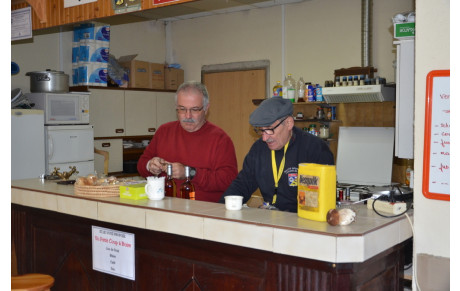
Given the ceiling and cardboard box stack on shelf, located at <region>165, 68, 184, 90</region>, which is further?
cardboard box stack on shelf, located at <region>165, 68, 184, 90</region>

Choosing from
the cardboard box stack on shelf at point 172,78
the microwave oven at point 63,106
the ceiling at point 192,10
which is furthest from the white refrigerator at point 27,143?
the cardboard box stack on shelf at point 172,78

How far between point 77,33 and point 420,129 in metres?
5.95

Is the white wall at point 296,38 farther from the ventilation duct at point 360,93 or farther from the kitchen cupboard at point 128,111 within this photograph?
the kitchen cupboard at point 128,111

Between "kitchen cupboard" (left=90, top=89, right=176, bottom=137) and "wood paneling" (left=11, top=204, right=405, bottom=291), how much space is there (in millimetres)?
3522

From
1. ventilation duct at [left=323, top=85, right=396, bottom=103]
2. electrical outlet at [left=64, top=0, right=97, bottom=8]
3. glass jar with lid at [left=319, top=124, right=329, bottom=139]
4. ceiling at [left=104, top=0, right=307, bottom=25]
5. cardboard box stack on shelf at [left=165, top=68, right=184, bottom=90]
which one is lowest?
glass jar with lid at [left=319, top=124, right=329, bottom=139]

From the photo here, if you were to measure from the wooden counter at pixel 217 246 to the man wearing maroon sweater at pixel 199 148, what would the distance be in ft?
2.09

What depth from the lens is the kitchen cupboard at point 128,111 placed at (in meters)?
6.77

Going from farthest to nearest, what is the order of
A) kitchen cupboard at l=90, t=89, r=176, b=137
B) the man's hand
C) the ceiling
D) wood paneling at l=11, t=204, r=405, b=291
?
the ceiling → kitchen cupboard at l=90, t=89, r=176, b=137 → the man's hand → wood paneling at l=11, t=204, r=405, b=291

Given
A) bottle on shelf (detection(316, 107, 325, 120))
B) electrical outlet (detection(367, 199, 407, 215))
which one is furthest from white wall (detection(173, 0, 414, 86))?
electrical outlet (detection(367, 199, 407, 215))

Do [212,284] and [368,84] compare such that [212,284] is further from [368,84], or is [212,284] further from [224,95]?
[224,95]

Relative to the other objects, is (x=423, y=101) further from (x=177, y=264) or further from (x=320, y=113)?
(x=320, y=113)

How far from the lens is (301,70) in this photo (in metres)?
6.77

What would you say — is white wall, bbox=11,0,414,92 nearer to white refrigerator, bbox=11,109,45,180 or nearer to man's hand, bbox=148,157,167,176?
white refrigerator, bbox=11,109,45,180

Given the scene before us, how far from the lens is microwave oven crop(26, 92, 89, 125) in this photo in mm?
5801
